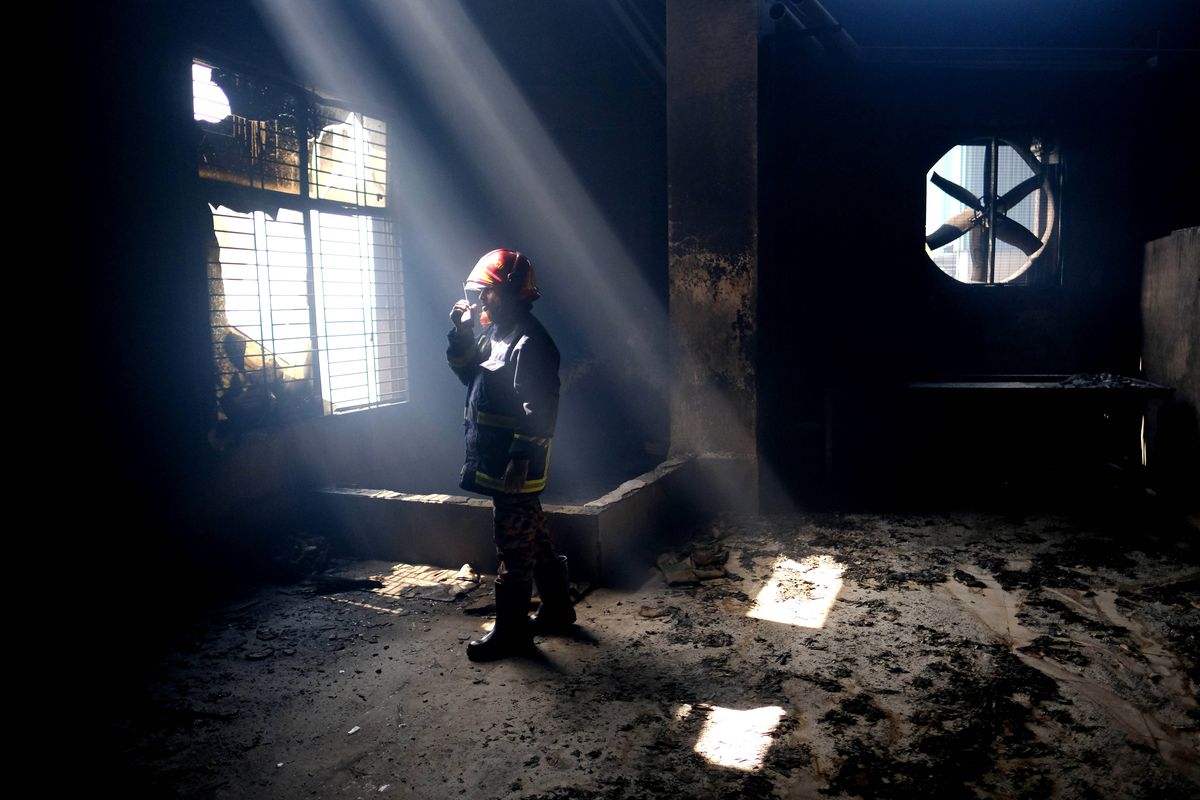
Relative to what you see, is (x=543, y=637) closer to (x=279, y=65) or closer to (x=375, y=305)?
(x=375, y=305)

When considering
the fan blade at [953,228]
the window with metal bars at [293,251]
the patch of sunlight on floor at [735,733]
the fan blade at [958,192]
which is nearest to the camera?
the patch of sunlight on floor at [735,733]

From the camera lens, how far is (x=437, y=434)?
841 cm

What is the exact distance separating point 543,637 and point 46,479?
117 inches

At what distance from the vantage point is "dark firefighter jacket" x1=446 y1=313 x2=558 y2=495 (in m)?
4.18

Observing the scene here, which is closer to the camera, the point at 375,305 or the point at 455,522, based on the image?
the point at 455,522

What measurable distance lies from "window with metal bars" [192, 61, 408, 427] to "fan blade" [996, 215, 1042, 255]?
636cm

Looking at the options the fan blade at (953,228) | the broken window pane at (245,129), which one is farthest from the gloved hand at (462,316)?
the fan blade at (953,228)

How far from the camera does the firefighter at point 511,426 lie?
165 inches

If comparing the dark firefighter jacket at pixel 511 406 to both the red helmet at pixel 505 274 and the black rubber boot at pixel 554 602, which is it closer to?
the red helmet at pixel 505 274

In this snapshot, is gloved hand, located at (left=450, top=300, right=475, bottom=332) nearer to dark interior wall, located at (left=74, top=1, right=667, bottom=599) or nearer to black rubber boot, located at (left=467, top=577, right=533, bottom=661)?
black rubber boot, located at (left=467, top=577, right=533, bottom=661)

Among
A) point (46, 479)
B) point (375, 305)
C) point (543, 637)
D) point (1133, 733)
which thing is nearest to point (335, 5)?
point (375, 305)

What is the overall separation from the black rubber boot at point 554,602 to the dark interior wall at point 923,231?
144 inches

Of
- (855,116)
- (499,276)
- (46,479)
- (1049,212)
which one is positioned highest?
(855,116)

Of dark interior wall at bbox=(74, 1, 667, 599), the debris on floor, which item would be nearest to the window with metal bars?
dark interior wall at bbox=(74, 1, 667, 599)
